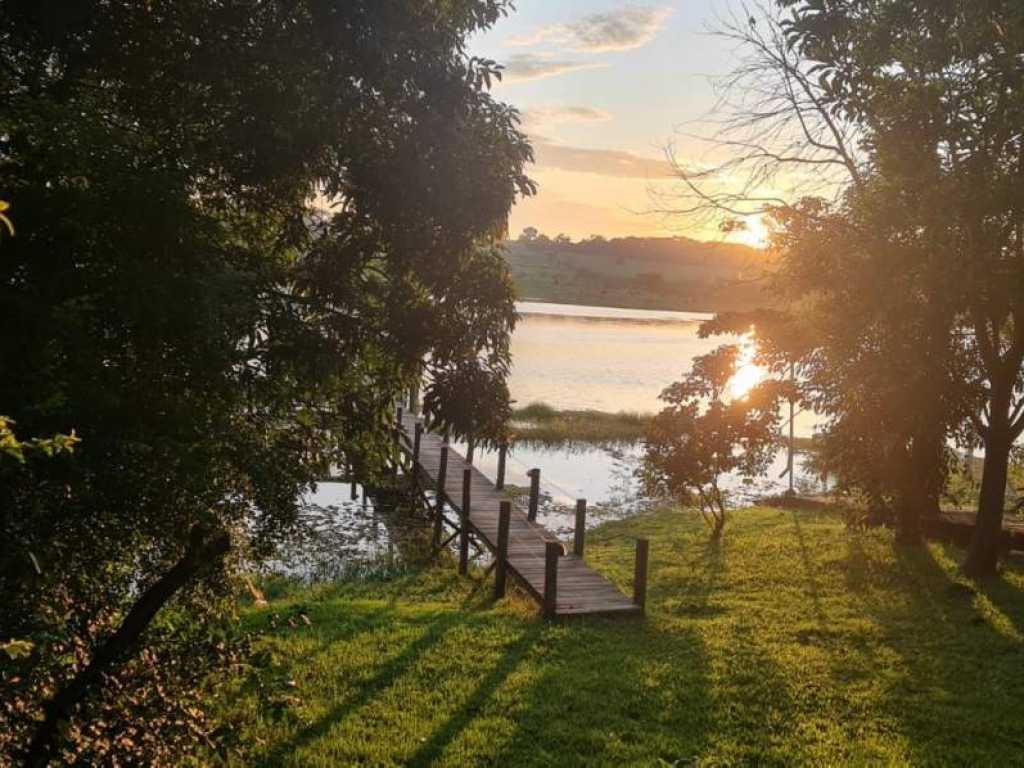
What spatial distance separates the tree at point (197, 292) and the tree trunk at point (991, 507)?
10518mm

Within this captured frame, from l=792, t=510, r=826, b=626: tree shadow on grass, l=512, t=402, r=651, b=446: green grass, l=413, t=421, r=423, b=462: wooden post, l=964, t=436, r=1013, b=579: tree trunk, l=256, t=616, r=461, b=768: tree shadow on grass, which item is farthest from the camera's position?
l=512, t=402, r=651, b=446: green grass

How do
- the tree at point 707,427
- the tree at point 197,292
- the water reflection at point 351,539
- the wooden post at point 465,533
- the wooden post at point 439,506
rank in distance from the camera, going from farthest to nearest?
the wooden post at point 439,506
the wooden post at point 465,533
the tree at point 707,427
the water reflection at point 351,539
the tree at point 197,292

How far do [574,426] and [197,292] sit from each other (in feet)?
111

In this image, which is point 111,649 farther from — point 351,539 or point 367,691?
point 351,539

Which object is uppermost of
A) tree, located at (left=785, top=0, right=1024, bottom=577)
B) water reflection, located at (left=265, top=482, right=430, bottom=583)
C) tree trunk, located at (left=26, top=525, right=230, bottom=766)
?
tree, located at (left=785, top=0, right=1024, bottom=577)

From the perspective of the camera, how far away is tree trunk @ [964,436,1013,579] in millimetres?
13914

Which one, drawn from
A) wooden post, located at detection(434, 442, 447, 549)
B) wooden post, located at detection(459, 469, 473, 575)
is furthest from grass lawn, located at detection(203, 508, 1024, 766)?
wooden post, located at detection(434, 442, 447, 549)

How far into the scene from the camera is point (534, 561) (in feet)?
50.8

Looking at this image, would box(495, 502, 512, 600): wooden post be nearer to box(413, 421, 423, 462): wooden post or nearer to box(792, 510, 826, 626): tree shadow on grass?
box(792, 510, 826, 626): tree shadow on grass

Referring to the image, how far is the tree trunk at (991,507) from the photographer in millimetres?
13914

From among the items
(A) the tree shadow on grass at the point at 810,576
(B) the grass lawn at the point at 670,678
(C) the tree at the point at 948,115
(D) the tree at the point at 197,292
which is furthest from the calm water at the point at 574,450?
(C) the tree at the point at 948,115

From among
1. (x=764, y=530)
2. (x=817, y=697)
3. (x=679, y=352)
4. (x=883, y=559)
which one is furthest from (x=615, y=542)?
(x=679, y=352)

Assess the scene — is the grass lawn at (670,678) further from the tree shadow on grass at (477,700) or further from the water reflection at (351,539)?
the water reflection at (351,539)

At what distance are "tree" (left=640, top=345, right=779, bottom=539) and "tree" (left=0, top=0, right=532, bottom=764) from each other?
10342 mm
